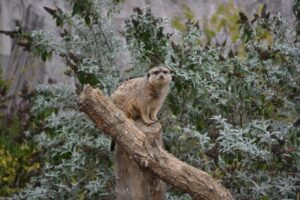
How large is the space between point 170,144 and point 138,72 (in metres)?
0.74

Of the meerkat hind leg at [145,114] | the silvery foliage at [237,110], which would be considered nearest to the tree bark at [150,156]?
the meerkat hind leg at [145,114]

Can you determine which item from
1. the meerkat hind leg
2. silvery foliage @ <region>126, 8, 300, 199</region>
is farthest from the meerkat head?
silvery foliage @ <region>126, 8, 300, 199</region>

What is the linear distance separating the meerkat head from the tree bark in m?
0.86

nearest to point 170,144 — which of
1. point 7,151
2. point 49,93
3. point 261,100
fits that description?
point 261,100

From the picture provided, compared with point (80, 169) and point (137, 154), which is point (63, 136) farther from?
point (137, 154)

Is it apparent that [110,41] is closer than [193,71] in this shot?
No

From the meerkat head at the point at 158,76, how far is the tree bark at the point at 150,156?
2.81 feet

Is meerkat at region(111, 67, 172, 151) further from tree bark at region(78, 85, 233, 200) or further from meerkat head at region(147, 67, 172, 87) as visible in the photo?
tree bark at region(78, 85, 233, 200)

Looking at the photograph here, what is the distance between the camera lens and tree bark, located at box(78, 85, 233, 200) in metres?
4.29

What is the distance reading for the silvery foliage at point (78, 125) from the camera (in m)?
5.84

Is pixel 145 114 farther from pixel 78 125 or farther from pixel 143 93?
pixel 78 125

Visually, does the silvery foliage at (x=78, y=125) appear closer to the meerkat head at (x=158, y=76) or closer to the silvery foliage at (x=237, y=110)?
the silvery foliage at (x=237, y=110)

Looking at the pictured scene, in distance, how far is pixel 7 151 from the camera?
28.1 ft

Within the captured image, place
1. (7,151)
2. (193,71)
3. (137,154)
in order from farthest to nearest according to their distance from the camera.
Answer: (7,151) < (193,71) < (137,154)
